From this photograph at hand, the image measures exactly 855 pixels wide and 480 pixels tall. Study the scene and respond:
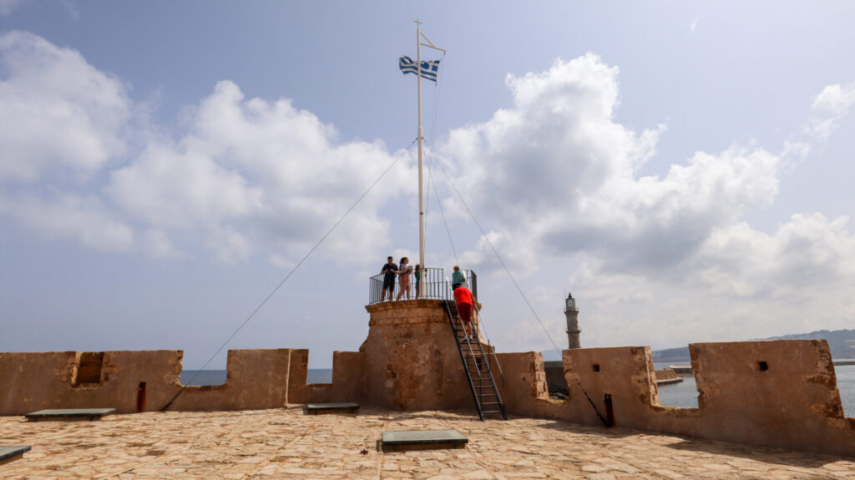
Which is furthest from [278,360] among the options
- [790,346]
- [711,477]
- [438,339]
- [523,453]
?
[790,346]

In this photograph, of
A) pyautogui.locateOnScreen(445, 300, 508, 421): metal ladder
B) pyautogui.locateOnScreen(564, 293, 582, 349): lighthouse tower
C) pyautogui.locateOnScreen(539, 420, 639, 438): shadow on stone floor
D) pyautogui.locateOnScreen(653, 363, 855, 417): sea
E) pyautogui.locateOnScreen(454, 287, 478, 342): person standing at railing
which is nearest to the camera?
pyautogui.locateOnScreen(539, 420, 639, 438): shadow on stone floor

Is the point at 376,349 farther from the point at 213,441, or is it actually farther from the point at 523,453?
the point at 523,453

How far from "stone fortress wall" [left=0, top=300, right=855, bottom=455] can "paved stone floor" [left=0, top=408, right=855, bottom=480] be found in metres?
0.47

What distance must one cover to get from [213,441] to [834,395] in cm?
970

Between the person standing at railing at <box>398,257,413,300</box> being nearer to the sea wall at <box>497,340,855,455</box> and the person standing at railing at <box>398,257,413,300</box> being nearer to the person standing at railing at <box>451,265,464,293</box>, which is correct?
the person standing at railing at <box>451,265,464,293</box>

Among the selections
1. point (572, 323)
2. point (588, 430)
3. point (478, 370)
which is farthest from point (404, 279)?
point (572, 323)

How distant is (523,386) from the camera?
426 inches

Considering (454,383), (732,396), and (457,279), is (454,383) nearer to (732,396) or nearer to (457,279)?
(457,279)

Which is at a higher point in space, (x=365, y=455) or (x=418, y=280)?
(x=418, y=280)

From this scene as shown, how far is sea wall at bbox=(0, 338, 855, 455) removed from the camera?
21.0 ft

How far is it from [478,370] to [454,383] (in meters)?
1.65

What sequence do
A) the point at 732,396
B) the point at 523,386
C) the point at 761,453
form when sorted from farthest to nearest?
1. the point at 523,386
2. the point at 732,396
3. the point at 761,453

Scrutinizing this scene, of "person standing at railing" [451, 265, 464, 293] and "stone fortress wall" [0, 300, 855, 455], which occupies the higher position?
"person standing at railing" [451, 265, 464, 293]

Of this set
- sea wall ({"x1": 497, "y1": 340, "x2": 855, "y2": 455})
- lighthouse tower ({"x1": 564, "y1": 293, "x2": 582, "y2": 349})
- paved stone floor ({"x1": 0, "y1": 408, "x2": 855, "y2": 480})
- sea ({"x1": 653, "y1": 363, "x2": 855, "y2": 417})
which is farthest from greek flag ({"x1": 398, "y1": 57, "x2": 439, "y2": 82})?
lighthouse tower ({"x1": 564, "y1": 293, "x2": 582, "y2": 349})
